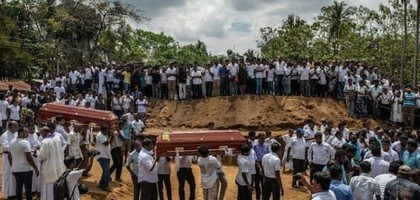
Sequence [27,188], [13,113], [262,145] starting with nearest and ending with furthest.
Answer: [27,188] → [262,145] → [13,113]

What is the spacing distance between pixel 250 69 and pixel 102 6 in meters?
13.3

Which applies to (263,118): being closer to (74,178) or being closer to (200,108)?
(200,108)

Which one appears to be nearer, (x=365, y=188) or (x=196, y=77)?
(x=365, y=188)

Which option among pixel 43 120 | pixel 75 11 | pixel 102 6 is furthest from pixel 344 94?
pixel 75 11

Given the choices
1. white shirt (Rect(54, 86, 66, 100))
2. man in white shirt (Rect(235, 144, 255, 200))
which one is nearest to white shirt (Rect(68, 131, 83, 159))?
man in white shirt (Rect(235, 144, 255, 200))

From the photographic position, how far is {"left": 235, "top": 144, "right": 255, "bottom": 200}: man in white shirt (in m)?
9.04

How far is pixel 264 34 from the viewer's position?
41469mm

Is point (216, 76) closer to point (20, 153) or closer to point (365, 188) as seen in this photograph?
point (20, 153)

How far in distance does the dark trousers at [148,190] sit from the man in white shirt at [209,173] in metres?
1.01

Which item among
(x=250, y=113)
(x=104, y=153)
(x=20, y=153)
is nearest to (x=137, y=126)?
(x=104, y=153)

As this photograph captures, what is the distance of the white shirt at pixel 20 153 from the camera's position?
849 centimetres

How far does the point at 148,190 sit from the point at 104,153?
5.95 feet

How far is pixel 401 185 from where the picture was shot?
6.02 meters

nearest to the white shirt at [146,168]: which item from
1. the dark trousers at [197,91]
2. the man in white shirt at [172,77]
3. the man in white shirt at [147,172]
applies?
the man in white shirt at [147,172]
